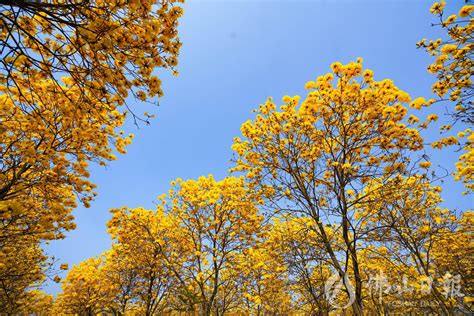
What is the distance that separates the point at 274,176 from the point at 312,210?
1.36 m

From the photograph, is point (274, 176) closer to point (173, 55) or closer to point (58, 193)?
point (173, 55)

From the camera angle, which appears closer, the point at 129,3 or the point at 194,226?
the point at 129,3

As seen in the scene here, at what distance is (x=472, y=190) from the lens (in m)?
10.1

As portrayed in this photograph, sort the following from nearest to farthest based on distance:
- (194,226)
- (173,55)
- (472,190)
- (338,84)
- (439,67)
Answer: (173,55), (439,67), (338,84), (472,190), (194,226)

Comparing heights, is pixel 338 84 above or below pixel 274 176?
above

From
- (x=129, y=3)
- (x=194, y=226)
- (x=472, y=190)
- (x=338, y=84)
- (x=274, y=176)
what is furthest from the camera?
(x=194, y=226)

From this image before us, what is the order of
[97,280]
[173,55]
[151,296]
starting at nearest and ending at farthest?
[173,55], [151,296], [97,280]

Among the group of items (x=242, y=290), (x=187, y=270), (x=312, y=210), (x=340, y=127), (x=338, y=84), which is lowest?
(x=242, y=290)

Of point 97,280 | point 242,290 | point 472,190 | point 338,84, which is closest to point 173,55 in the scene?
point 338,84

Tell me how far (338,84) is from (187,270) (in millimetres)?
8945

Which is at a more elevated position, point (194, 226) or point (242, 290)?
point (194, 226)

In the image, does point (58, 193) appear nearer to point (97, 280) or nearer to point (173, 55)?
point (173, 55)

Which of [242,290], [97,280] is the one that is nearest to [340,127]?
[242,290]

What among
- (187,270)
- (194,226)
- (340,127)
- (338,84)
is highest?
(338,84)
